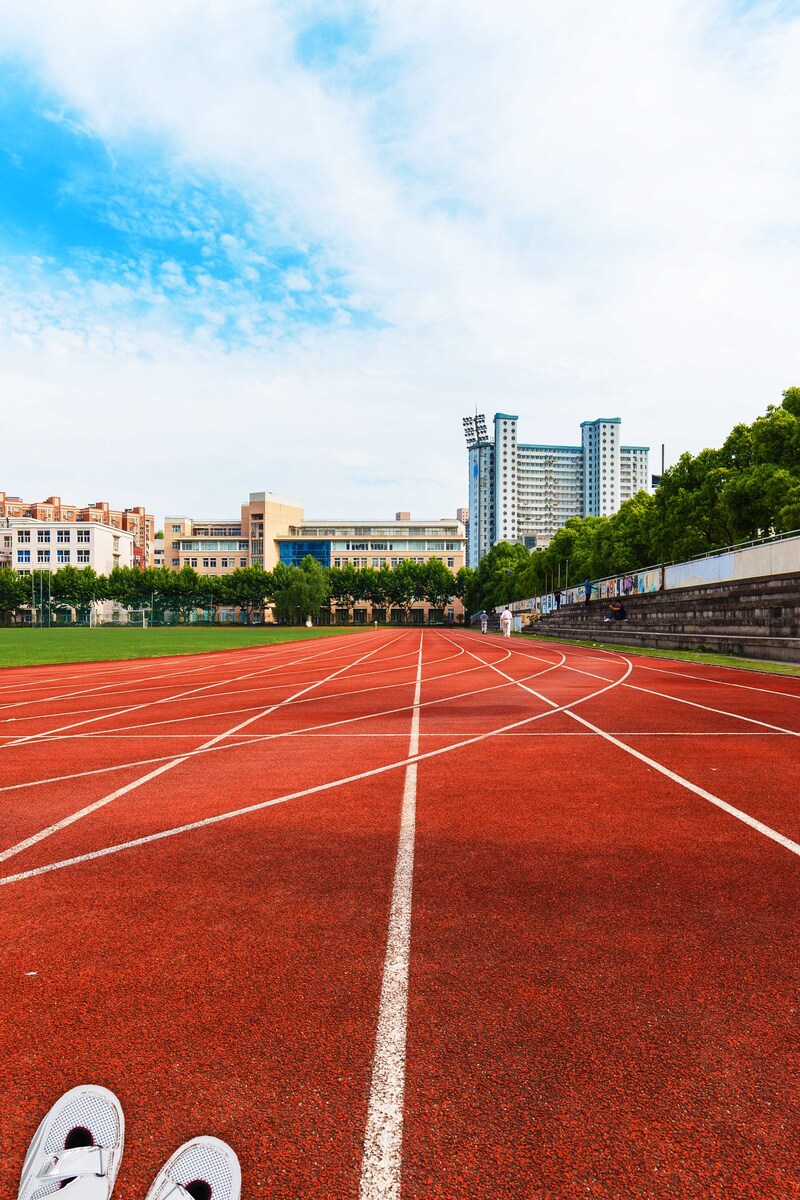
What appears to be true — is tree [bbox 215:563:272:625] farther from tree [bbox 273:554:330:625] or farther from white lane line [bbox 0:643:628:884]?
white lane line [bbox 0:643:628:884]

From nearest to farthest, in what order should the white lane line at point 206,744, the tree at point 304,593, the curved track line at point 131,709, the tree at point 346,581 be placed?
1. the white lane line at point 206,744
2. the curved track line at point 131,709
3. the tree at point 304,593
4. the tree at point 346,581

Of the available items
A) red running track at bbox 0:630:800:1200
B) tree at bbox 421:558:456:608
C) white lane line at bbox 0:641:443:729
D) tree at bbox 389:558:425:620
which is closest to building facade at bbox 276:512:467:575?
tree at bbox 421:558:456:608

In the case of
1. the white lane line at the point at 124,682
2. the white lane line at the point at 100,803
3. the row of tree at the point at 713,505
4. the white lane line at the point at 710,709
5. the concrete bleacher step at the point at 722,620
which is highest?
the row of tree at the point at 713,505

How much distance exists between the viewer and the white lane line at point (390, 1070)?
6.55 feet

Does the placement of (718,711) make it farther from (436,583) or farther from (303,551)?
(303,551)

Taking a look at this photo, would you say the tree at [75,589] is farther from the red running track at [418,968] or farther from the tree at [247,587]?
the red running track at [418,968]

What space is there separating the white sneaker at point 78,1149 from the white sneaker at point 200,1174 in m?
0.16

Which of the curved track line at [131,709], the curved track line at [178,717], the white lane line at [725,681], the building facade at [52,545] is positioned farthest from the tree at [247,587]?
the curved track line at [178,717]

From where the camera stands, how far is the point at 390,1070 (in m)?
2.42

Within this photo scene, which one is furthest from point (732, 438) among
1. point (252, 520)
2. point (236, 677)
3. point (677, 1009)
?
point (252, 520)

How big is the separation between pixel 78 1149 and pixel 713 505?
133 feet

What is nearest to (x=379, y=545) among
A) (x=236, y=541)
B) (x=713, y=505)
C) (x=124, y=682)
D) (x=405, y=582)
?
(x=405, y=582)

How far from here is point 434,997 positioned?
2873 mm

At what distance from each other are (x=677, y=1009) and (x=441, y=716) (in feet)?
25.8
